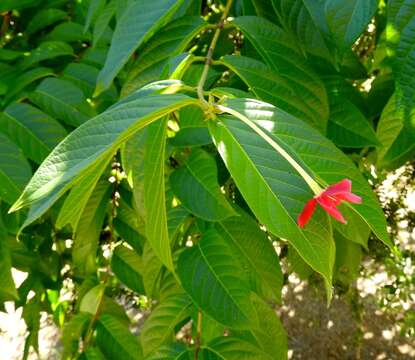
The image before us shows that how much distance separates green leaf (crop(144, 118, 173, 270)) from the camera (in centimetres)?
70

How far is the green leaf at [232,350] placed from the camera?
938 millimetres

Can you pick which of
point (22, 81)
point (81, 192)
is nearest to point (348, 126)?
point (81, 192)

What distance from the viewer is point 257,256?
101 cm

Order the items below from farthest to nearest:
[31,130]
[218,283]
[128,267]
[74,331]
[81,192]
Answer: [128,267], [74,331], [31,130], [218,283], [81,192]

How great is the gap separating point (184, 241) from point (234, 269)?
33 cm

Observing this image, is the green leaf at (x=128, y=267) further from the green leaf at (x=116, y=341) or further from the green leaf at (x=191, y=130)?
the green leaf at (x=191, y=130)

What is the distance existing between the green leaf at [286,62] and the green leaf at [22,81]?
62 cm

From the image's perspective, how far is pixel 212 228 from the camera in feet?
3.37

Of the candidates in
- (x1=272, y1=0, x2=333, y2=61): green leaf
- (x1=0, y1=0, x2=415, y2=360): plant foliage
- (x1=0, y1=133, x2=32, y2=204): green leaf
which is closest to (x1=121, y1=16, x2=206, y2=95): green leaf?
(x1=0, y1=0, x2=415, y2=360): plant foliage

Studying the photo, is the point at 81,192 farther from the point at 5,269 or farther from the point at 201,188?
the point at 5,269

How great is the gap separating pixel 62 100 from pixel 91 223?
0.97 feet

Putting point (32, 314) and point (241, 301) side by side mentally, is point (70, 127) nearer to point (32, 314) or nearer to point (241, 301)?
point (32, 314)

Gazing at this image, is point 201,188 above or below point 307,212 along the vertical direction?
below

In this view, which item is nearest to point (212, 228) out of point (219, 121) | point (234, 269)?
point (234, 269)
